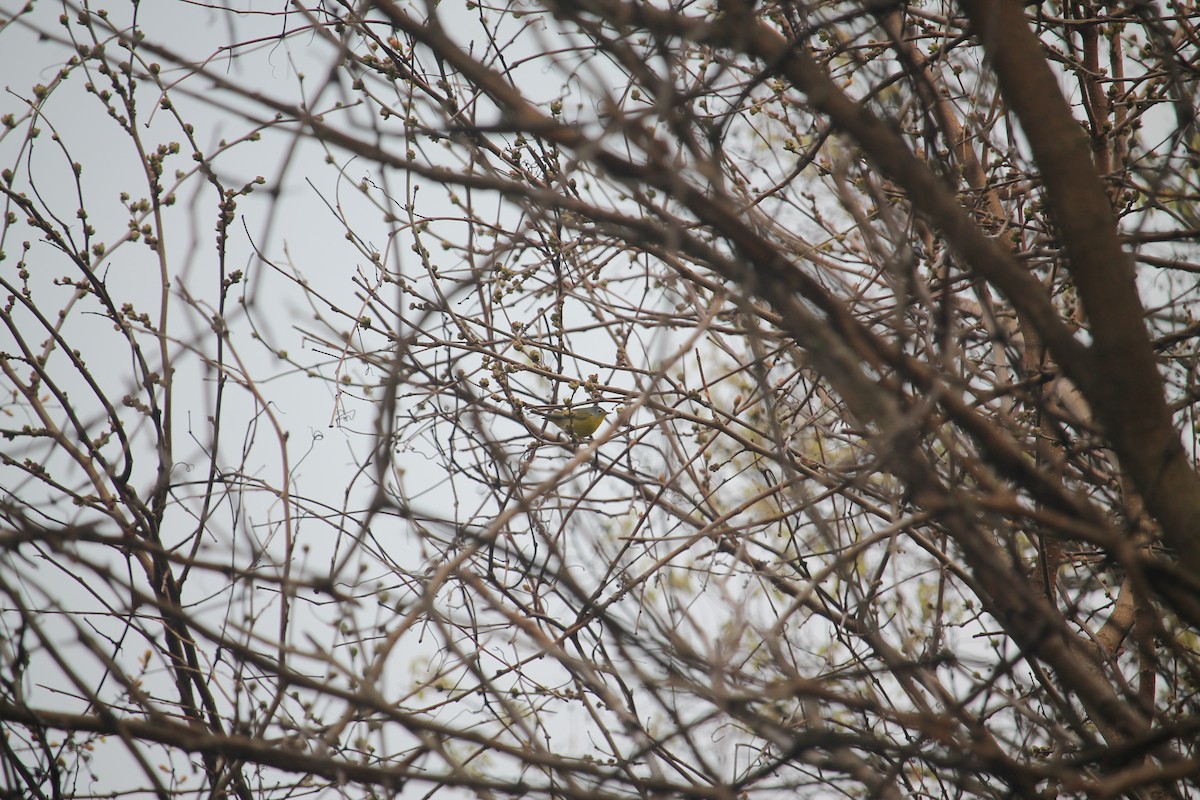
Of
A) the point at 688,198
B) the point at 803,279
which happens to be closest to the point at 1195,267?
the point at 803,279

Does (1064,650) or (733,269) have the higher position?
(733,269)

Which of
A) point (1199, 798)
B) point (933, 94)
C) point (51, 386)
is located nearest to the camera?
point (933, 94)

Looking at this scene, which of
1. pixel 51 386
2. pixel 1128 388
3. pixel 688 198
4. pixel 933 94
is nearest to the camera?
pixel 688 198

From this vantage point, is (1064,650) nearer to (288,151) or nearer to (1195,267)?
(288,151)

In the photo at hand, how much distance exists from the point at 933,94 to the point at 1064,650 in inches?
43.7

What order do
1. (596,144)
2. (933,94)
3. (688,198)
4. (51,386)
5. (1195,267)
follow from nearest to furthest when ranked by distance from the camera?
(596,144), (688,198), (933,94), (51,386), (1195,267)

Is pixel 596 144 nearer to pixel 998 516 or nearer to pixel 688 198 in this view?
pixel 688 198

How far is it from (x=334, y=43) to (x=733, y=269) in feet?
3.06

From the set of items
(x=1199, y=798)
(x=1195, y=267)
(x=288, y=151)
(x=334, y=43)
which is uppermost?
(x=1195, y=267)

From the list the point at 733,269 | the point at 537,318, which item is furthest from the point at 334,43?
the point at 537,318

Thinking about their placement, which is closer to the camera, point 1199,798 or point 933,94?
point 933,94

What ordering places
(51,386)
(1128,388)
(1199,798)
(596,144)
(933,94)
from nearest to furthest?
Result: (596,144) → (1128,388) → (933,94) → (1199,798) → (51,386)

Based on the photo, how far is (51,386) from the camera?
9.01 feet

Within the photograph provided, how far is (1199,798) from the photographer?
96.7 inches
